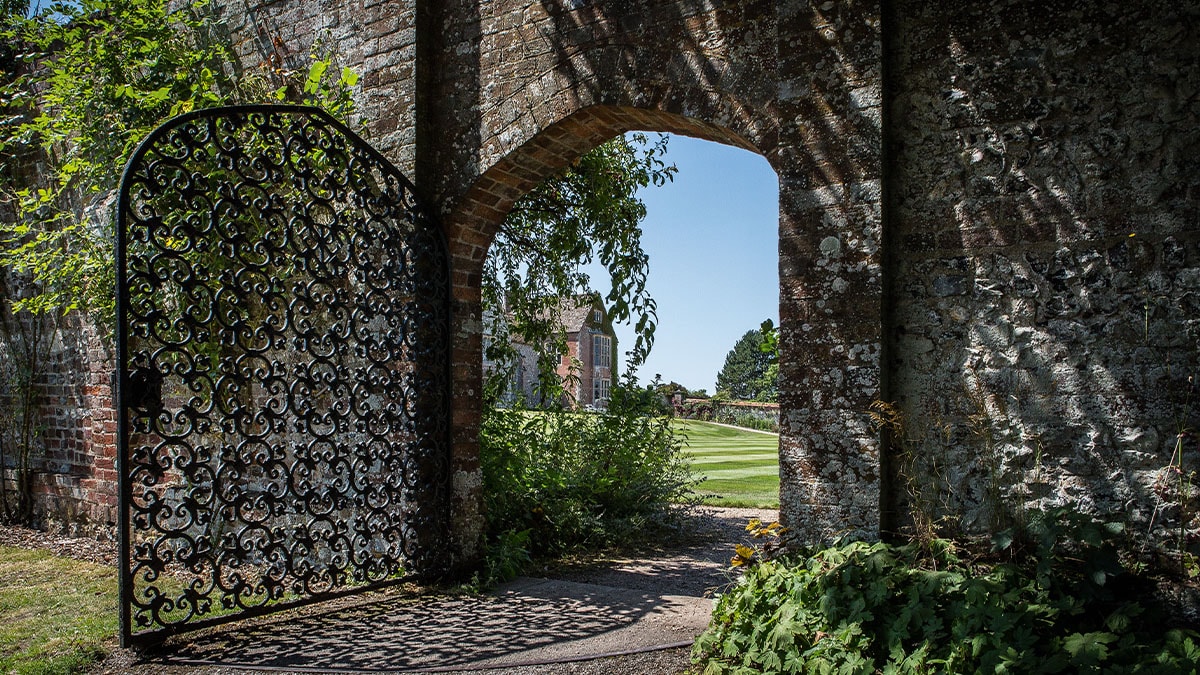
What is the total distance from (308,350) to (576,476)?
3.13 meters

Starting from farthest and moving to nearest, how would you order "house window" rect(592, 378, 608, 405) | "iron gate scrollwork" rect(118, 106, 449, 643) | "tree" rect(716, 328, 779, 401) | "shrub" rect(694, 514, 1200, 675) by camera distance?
"tree" rect(716, 328, 779, 401)
"house window" rect(592, 378, 608, 405)
"iron gate scrollwork" rect(118, 106, 449, 643)
"shrub" rect(694, 514, 1200, 675)

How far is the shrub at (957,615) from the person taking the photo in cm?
281

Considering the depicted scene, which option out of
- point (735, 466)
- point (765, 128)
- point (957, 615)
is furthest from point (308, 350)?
→ point (735, 466)

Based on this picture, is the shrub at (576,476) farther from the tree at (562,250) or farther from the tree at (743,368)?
the tree at (743,368)

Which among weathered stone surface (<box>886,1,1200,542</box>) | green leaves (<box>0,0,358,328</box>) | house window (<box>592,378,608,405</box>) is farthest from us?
house window (<box>592,378,608,405</box>)

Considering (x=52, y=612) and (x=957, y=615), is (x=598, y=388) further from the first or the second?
(x=957, y=615)

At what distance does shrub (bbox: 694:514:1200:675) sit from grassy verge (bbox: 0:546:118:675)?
9.81ft

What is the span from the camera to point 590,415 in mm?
7637

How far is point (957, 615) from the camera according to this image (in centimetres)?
300

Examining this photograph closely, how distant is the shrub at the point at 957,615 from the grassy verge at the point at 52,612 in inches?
118

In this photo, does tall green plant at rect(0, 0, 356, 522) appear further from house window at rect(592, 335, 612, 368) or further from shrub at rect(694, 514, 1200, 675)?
house window at rect(592, 335, 612, 368)

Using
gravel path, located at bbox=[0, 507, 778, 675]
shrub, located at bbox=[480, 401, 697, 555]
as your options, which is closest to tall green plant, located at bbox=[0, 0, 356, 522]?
gravel path, located at bbox=[0, 507, 778, 675]

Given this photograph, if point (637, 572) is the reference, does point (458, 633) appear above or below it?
above

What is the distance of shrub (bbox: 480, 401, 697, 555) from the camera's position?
6074 mm
